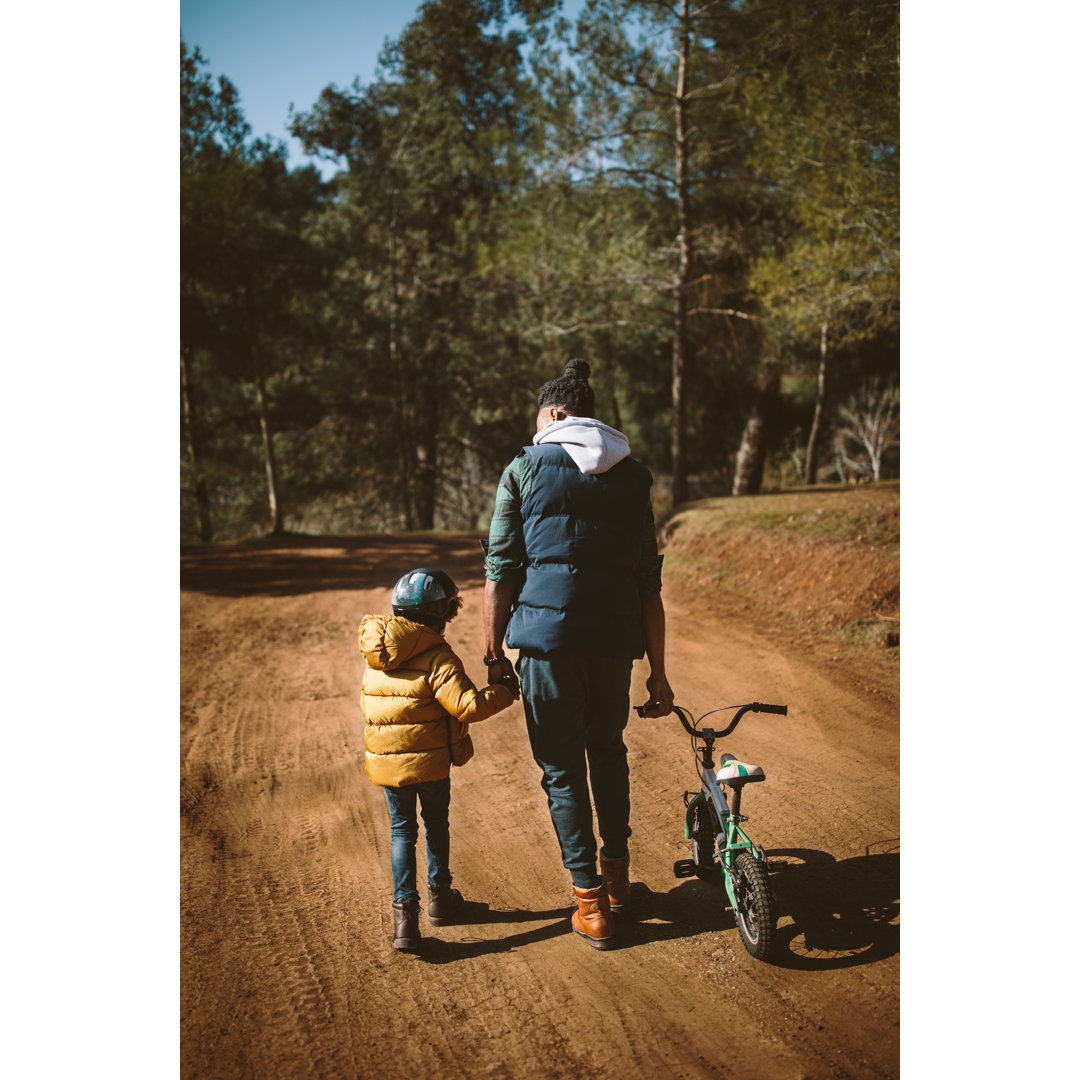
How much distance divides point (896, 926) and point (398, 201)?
1734 cm

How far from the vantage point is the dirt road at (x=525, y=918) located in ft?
7.76

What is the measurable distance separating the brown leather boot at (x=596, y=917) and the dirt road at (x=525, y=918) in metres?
0.05

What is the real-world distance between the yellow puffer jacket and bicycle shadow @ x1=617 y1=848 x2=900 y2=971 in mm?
987

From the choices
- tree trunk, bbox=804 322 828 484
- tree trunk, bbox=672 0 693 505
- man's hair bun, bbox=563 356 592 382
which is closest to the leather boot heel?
man's hair bun, bbox=563 356 592 382

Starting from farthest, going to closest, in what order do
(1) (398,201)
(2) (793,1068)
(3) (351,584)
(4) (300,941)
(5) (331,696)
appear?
1. (1) (398,201)
2. (3) (351,584)
3. (5) (331,696)
4. (4) (300,941)
5. (2) (793,1068)

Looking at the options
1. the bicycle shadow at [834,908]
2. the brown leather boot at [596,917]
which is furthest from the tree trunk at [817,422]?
the brown leather boot at [596,917]

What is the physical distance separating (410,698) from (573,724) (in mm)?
588

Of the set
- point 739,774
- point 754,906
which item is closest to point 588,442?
point 739,774

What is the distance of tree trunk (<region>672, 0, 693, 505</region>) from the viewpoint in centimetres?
1146

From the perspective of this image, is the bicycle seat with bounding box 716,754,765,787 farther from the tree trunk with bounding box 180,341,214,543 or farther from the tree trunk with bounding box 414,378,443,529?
the tree trunk with bounding box 414,378,443,529

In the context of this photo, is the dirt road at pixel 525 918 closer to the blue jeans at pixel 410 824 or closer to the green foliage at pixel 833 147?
the blue jeans at pixel 410 824

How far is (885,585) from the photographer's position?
22.2ft
